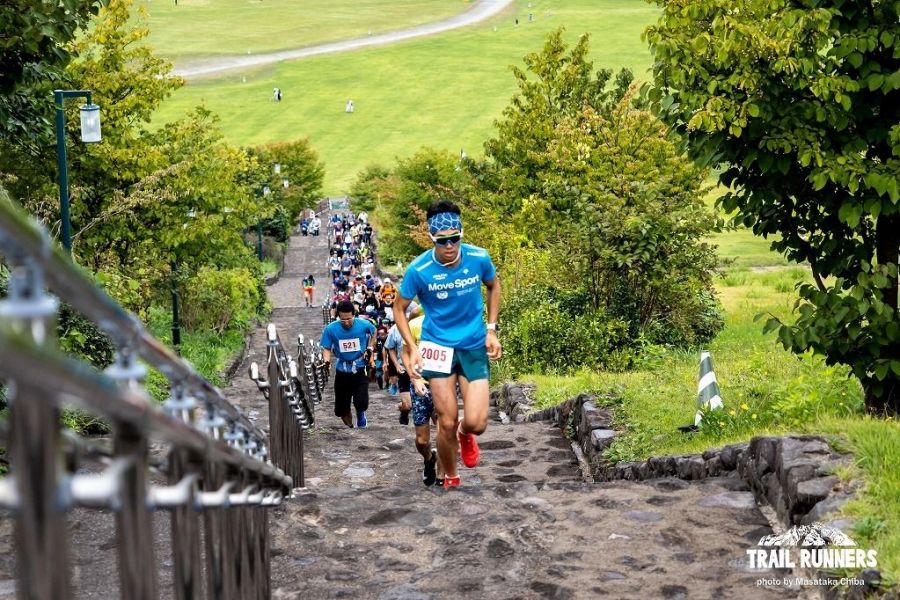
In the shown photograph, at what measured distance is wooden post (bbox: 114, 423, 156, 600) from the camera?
2.13 m

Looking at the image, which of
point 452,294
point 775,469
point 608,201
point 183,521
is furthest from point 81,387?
point 608,201

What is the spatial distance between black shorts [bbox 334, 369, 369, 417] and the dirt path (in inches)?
5169

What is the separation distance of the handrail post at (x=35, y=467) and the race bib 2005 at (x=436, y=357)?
6344mm

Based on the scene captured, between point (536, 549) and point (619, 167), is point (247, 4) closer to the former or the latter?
point (619, 167)

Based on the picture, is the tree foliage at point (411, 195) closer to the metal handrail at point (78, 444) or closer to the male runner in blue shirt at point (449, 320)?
the male runner in blue shirt at point (449, 320)

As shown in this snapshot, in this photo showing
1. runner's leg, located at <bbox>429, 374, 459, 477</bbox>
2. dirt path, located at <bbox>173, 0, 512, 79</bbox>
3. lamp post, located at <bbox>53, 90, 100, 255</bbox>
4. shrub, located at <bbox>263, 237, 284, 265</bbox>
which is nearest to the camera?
runner's leg, located at <bbox>429, 374, 459, 477</bbox>

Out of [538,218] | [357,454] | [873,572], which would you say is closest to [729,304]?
[538,218]

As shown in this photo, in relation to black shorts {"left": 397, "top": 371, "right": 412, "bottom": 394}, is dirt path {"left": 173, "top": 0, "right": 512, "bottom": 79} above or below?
above

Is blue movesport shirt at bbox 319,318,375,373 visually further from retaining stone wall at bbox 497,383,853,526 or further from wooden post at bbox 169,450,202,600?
wooden post at bbox 169,450,202,600

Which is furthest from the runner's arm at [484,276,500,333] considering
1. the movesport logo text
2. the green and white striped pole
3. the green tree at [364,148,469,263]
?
the green tree at [364,148,469,263]

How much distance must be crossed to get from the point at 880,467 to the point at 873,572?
1363mm

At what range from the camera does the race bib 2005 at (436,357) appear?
8070mm

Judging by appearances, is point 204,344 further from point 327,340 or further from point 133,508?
point 133,508

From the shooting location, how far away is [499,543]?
6688 millimetres
